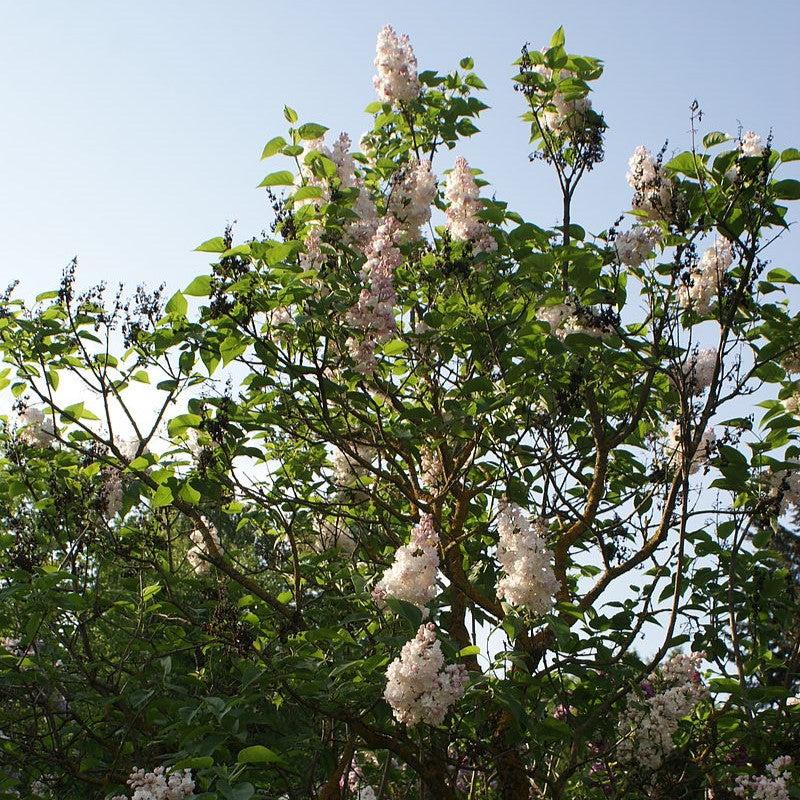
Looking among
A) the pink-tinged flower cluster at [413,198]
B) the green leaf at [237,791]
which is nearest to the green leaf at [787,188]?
the pink-tinged flower cluster at [413,198]

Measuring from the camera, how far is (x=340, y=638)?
467 centimetres

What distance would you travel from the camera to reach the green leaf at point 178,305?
4598 millimetres

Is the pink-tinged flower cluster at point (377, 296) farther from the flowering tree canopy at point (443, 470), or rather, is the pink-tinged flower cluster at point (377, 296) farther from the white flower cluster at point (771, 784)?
the white flower cluster at point (771, 784)

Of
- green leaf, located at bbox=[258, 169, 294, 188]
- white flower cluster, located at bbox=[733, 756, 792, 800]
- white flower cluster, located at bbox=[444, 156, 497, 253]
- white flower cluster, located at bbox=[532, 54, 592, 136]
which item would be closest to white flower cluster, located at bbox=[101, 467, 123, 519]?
green leaf, located at bbox=[258, 169, 294, 188]

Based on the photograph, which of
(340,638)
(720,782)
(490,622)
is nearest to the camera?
(340,638)

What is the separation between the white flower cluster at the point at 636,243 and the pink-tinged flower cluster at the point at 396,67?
165 centimetres

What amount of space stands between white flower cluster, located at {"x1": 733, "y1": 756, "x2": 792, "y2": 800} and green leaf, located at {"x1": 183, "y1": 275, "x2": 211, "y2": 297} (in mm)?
3368

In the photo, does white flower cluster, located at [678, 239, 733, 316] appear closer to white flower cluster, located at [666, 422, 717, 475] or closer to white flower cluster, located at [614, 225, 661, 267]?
white flower cluster, located at [614, 225, 661, 267]

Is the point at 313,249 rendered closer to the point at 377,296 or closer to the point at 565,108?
the point at 377,296

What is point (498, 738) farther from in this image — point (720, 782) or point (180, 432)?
point (180, 432)

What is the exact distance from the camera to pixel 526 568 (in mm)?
3959

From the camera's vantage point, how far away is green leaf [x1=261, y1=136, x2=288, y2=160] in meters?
4.55

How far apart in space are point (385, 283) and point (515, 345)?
2.43ft

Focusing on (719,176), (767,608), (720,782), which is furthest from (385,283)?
(720,782)
